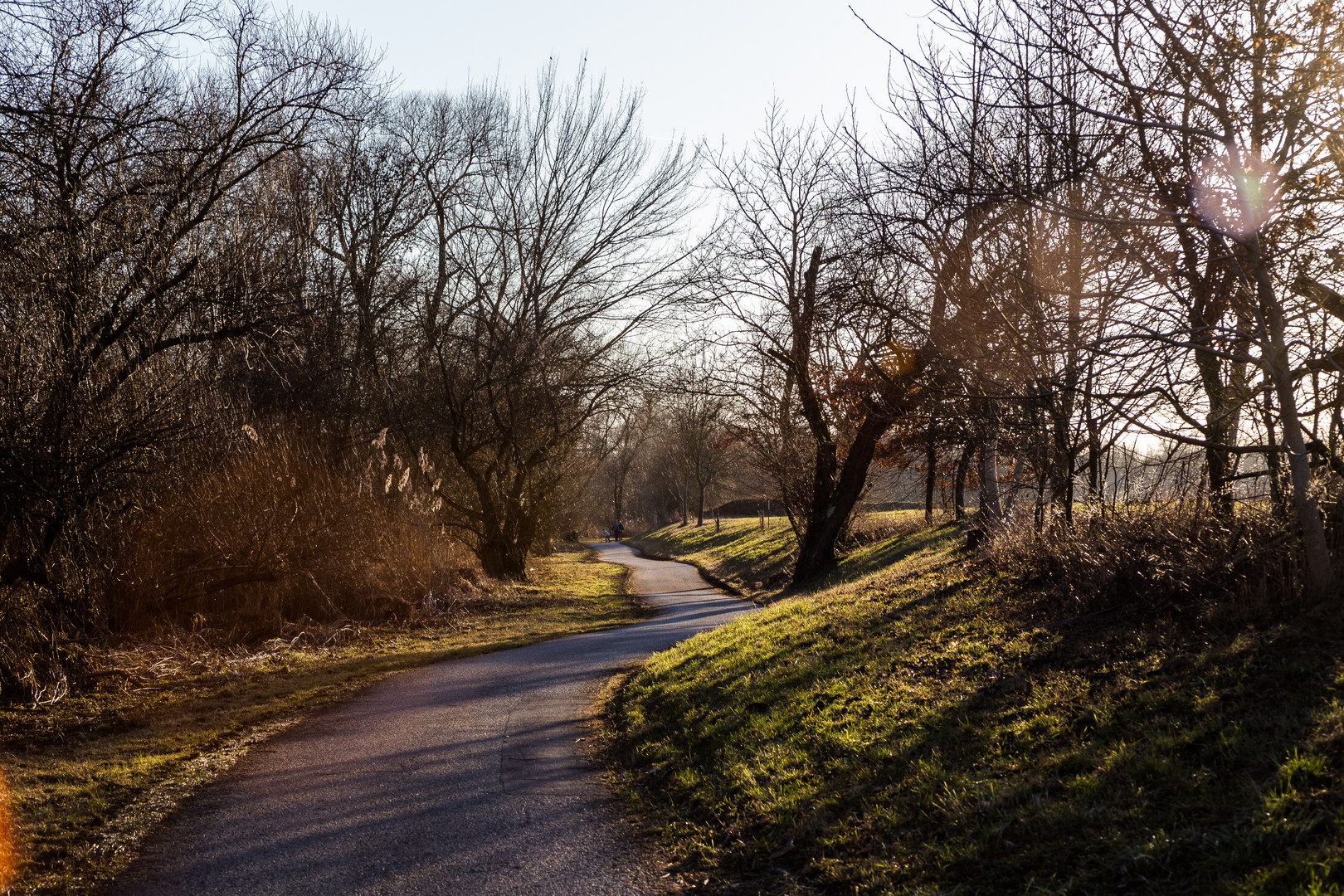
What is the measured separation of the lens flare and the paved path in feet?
18.5

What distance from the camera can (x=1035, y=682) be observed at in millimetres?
6008

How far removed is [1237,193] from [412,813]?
6.99 m

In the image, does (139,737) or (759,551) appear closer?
(139,737)

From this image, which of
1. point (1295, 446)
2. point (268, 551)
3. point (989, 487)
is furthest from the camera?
point (989, 487)

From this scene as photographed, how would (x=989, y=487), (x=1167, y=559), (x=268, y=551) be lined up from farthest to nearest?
(x=989, y=487), (x=268, y=551), (x=1167, y=559)

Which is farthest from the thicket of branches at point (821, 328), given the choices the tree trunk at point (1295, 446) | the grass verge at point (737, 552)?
the grass verge at point (737, 552)

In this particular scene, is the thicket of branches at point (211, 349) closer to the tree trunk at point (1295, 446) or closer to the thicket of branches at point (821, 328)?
the thicket of branches at point (821, 328)

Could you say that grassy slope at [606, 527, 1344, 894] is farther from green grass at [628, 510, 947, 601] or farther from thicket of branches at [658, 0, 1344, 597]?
green grass at [628, 510, 947, 601]

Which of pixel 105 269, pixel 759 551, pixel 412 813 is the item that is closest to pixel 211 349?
pixel 105 269

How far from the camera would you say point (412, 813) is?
571 centimetres

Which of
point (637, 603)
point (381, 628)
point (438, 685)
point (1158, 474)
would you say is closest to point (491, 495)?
point (637, 603)

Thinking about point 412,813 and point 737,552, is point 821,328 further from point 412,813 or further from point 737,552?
point 737,552

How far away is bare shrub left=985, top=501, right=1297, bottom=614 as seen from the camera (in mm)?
5938

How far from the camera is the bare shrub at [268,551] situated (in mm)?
11633
